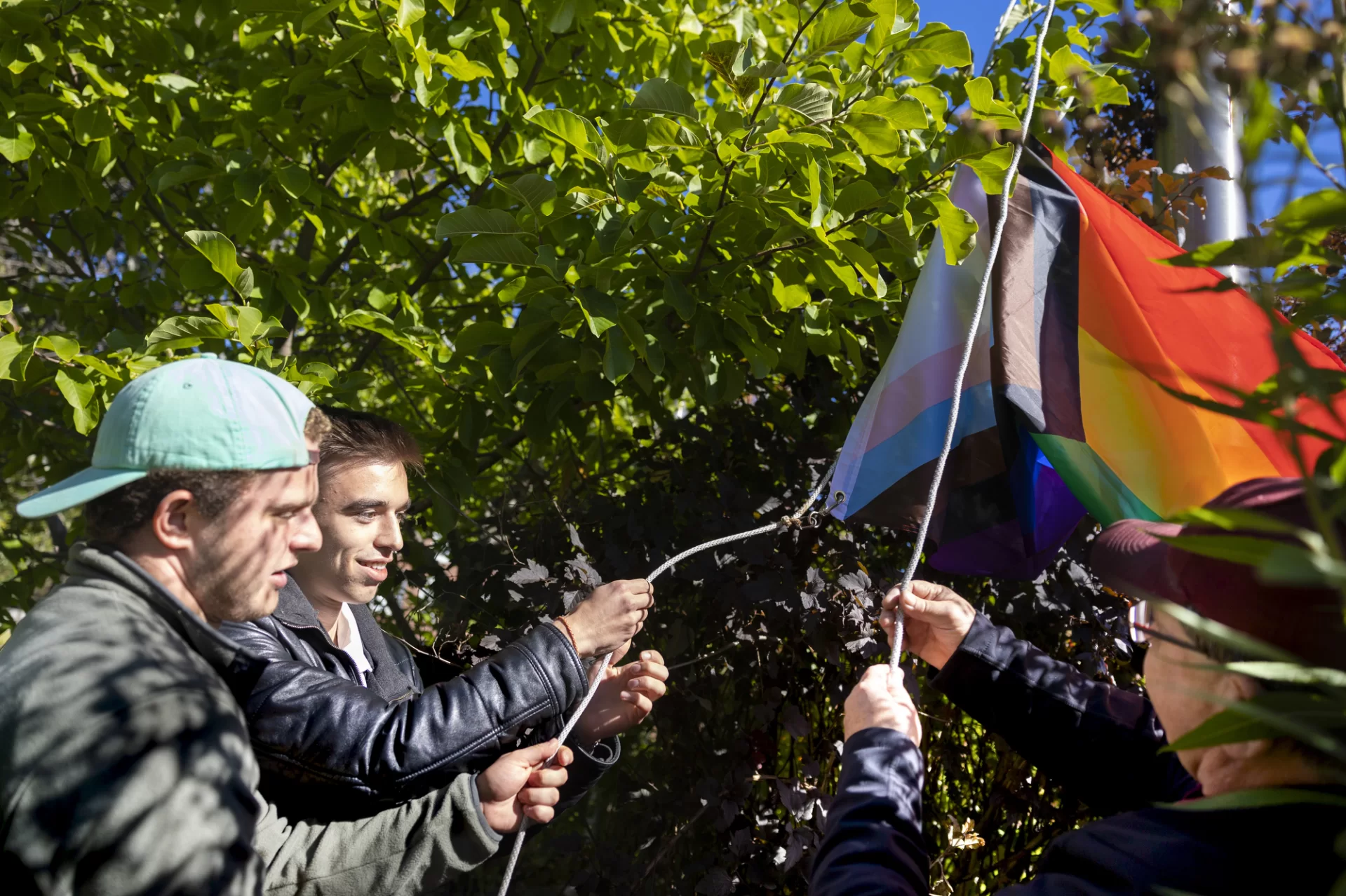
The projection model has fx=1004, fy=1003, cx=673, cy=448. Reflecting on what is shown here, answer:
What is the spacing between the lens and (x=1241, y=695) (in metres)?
1.18

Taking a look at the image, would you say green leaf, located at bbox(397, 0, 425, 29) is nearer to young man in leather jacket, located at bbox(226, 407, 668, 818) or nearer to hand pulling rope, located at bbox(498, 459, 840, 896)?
young man in leather jacket, located at bbox(226, 407, 668, 818)

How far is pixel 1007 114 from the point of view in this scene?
231 cm

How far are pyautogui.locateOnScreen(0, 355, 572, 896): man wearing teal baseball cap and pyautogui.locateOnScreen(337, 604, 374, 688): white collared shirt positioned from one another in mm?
471

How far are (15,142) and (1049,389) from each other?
293cm

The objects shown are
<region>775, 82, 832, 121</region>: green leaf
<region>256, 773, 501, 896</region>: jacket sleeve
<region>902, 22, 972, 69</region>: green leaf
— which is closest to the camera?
<region>256, 773, 501, 896</region>: jacket sleeve

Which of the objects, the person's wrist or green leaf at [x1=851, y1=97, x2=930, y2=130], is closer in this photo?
the person's wrist

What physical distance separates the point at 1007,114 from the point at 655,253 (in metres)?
0.94

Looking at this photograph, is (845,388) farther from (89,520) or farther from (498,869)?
(498,869)

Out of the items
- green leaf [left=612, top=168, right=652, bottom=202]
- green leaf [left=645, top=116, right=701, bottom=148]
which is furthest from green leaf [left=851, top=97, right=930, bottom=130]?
green leaf [left=612, top=168, right=652, bottom=202]

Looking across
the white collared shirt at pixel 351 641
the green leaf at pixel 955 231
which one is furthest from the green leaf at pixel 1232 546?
the white collared shirt at pixel 351 641

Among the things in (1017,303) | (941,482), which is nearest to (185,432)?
(941,482)

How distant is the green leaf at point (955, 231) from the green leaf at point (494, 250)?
0.99 meters

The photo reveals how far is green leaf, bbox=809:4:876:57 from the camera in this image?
2.28 metres

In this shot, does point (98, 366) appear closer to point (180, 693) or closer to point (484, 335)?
point (484, 335)
